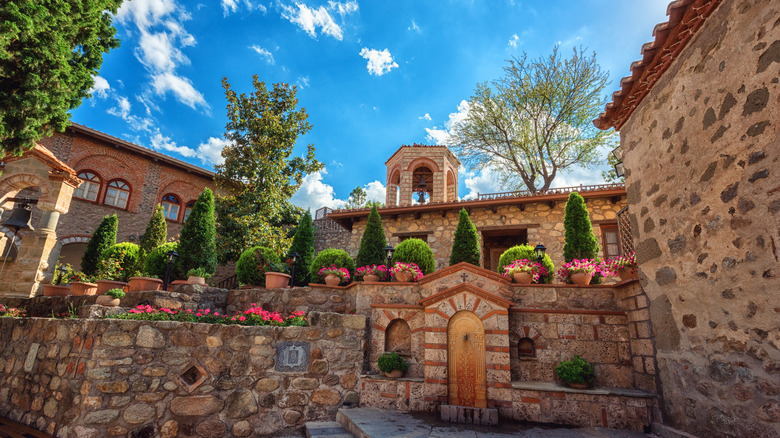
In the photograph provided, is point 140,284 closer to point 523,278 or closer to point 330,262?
point 330,262

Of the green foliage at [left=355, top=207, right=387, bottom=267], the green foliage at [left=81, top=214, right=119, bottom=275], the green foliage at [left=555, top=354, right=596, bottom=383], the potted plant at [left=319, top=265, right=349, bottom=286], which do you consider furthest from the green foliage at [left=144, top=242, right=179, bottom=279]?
the green foliage at [left=555, top=354, right=596, bottom=383]

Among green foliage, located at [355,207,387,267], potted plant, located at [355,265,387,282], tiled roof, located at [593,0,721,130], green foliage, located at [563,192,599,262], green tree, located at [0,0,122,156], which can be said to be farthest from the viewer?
green foliage, located at [355,207,387,267]

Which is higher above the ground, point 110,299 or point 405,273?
point 405,273

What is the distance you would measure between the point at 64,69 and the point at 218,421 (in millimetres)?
7358

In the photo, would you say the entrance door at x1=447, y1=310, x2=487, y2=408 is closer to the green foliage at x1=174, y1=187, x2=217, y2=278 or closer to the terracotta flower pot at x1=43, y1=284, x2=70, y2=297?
the green foliage at x1=174, y1=187, x2=217, y2=278

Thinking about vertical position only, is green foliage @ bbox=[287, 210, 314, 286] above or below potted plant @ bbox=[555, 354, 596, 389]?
above

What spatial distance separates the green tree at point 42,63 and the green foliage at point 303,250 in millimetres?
5907

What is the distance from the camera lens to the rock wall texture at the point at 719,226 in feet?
10.2

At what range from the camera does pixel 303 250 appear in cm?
1084

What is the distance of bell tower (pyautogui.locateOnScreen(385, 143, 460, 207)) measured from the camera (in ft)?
51.8

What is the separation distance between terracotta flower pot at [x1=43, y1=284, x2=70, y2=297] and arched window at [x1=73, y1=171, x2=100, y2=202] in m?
9.37

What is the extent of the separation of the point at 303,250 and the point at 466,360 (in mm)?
6827

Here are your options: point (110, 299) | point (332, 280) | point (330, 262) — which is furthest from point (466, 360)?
point (110, 299)

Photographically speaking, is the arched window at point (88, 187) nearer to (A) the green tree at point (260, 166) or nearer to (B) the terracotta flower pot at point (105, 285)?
(A) the green tree at point (260, 166)
